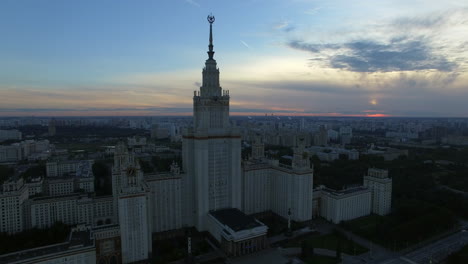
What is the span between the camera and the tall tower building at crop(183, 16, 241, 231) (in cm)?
4038

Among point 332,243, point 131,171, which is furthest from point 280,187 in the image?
point 131,171

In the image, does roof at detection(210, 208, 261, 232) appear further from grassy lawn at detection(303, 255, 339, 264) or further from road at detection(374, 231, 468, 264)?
road at detection(374, 231, 468, 264)

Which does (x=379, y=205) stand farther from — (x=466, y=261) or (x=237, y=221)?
(x=237, y=221)

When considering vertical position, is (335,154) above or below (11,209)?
above

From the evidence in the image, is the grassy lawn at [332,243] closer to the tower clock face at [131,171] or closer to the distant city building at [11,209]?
the tower clock face at [131,171]

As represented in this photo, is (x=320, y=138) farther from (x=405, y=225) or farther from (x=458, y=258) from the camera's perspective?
(x=458, y=258)

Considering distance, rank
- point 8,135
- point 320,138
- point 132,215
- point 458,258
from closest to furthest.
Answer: point 458,258, point 132,215, point 320,138, point 8,135

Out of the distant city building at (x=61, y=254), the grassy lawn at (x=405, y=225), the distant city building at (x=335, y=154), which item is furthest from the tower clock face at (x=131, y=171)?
the distant city building at (x=335, y=154)

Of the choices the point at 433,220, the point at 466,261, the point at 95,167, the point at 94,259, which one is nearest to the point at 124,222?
the point at 94,259

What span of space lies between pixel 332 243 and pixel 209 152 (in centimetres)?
2224

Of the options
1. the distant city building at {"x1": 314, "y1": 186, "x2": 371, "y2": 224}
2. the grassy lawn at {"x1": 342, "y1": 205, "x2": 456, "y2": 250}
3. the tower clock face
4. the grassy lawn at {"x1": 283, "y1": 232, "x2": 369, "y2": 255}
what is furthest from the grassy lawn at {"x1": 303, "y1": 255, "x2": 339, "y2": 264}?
the tower clock face

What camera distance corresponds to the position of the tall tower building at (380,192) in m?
48.8

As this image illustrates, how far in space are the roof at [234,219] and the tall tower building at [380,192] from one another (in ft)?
85.8

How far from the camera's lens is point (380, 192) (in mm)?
48938
